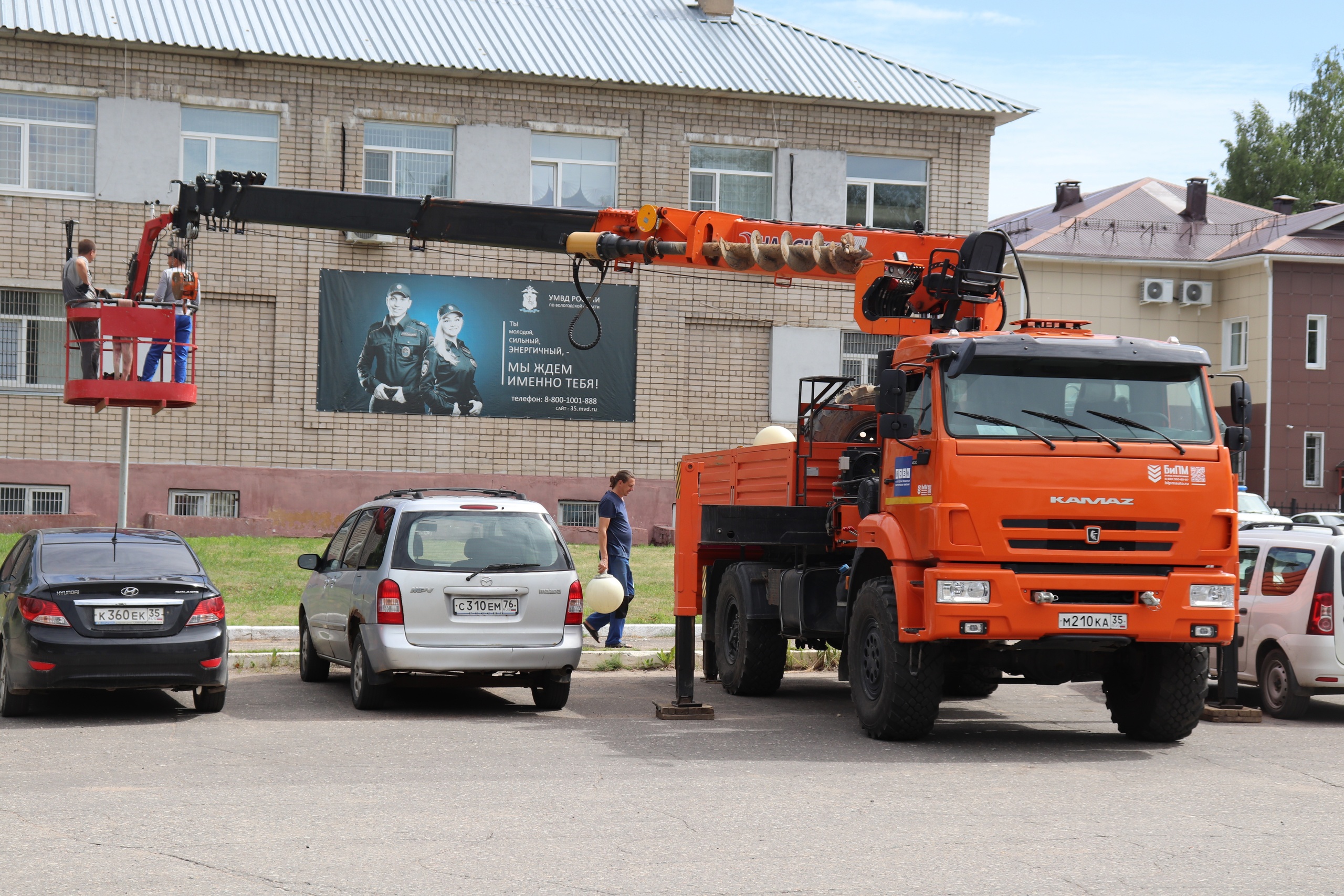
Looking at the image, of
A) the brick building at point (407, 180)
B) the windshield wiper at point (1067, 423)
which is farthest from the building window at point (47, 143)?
the windshield wiper at point (1067, 423)

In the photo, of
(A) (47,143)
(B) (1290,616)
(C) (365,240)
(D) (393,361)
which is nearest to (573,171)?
(C) (365,240)

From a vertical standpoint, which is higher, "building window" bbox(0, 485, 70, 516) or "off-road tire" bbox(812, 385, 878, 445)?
"off-road tire" bbox(812, 385, 878, 445)

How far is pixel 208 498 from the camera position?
25797 millimetres

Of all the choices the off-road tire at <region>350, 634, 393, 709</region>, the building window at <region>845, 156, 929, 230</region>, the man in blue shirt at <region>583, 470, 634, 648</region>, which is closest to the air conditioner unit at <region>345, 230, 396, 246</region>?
the building window at <region>845, 156, 929, 230</region>

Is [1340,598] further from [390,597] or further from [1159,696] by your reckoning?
[390,597]

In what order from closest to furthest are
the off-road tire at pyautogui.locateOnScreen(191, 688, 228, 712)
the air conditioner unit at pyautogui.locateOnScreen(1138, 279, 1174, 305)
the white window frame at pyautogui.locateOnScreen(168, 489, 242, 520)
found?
the off-road tire at pyautogui.locateOnScreen(191, 688, 228, 712), the white window frame at pyautogui.locateOnScreen(168, 489, 242, 520), the air conditioner unit at pyautogui.locateOnScreen(1138, 279, 1174, 305)

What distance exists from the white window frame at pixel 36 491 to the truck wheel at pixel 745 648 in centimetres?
1481

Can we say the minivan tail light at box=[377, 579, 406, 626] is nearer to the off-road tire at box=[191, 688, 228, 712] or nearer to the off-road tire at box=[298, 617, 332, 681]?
the off-road tire at box=[191, 688, 228, 712]

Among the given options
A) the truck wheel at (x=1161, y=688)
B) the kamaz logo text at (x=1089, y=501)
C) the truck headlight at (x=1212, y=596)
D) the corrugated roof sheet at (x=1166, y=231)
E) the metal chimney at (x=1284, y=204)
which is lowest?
the truck wheel at (x=1161, y=688)

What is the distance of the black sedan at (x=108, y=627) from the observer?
35.8ft

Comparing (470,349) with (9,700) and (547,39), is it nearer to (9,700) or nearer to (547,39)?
(547,39)

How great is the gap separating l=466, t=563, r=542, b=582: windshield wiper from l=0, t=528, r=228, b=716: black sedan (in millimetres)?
1883

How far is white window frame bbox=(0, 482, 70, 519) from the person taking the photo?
2488 cm

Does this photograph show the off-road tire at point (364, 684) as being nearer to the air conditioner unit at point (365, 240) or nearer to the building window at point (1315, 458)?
the air conditioner unit at point (365, 240)
